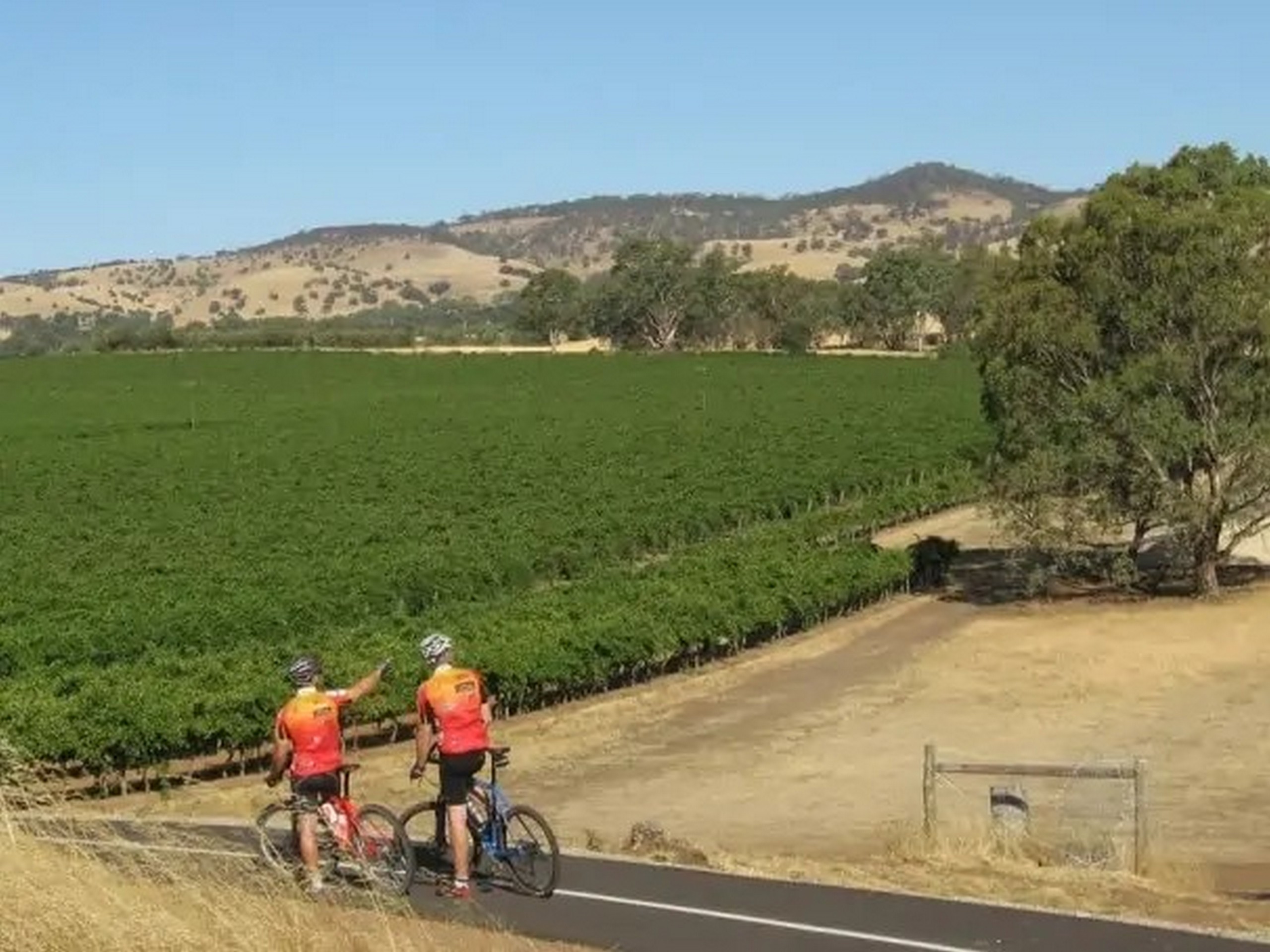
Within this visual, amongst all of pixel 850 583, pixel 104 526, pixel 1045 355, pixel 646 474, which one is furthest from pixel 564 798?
pixel 646 474

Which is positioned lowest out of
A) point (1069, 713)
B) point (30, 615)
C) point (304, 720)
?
point (1069, 713)

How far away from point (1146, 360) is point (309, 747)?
99.5 ft

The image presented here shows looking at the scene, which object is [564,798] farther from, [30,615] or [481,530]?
[481,530]

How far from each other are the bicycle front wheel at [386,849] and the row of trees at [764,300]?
481 ft

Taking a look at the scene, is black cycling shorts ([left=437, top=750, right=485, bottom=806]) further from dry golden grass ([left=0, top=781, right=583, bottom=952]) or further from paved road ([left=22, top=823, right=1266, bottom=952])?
dry golden grass ([left=0, top=781, right=583, bottom=952])

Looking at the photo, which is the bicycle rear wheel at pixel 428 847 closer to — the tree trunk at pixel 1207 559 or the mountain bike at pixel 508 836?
the mountain bike at pixel 508 836

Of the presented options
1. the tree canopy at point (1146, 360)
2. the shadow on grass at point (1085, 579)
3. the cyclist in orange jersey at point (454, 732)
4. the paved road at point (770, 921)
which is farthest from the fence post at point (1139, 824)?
the shadow on grass at point (1085, 579)

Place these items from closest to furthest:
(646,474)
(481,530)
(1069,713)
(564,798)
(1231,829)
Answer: (1231,829) < (564,798) < (1069,713) < (481,530) < (646,474)

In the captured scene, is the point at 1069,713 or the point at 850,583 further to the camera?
the point at 850,583

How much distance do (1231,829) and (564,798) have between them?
8.61 m

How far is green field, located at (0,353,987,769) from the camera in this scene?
27438 millimetres

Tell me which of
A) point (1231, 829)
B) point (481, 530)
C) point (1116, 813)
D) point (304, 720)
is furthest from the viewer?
point (481, 530)

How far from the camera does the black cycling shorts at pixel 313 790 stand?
1280cm

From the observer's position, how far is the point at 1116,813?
2000 centimetres
